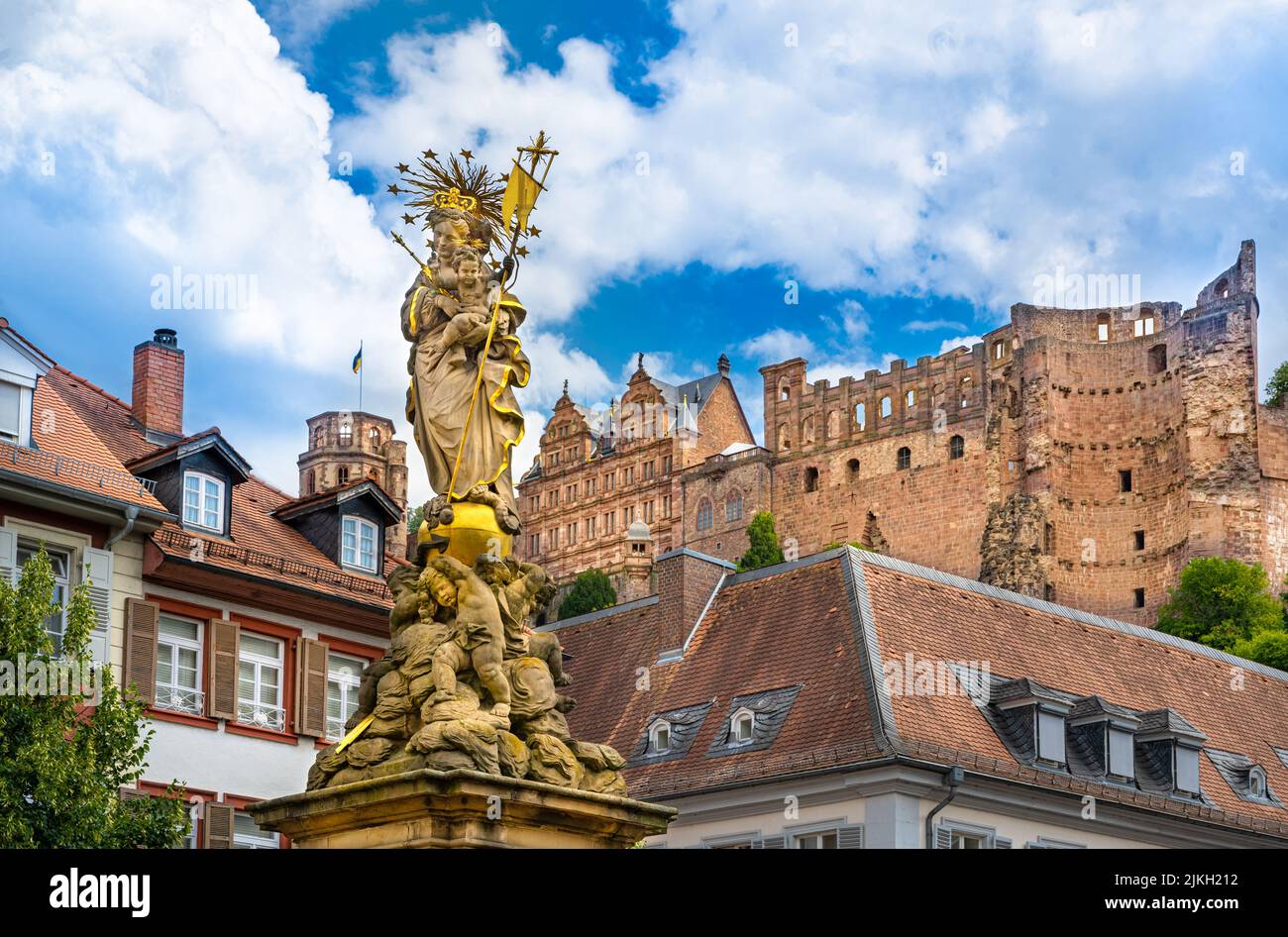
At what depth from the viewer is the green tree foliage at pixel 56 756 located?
19.2 metres

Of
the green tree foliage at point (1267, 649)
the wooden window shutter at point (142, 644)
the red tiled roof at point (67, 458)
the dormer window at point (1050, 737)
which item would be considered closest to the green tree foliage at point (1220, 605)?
the green tree foliage at point (1267, 649)

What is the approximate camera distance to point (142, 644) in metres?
30.2

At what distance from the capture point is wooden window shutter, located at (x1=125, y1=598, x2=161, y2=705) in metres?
29.9

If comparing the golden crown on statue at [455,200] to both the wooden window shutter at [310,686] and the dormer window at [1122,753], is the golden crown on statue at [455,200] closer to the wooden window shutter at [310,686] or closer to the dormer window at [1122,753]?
the wooden window shutter at [310,686]

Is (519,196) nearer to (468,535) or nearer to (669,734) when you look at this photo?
(468,535)

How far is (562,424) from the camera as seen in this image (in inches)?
5344

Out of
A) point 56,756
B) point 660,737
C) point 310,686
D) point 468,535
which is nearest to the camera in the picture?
point 468,535

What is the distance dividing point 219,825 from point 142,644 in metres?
2.63

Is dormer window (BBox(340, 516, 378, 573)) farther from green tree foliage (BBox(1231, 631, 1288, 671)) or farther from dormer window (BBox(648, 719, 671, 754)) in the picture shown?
green tree foliage (BBox(1231, 631, 1288, 671))

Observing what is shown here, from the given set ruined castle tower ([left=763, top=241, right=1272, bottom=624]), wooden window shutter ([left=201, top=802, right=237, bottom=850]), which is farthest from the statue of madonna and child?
ruined castle tower ([left=763, top=241, right=1272, bottom=624])

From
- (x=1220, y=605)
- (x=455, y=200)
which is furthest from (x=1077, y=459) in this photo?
(x=455, y=200)
